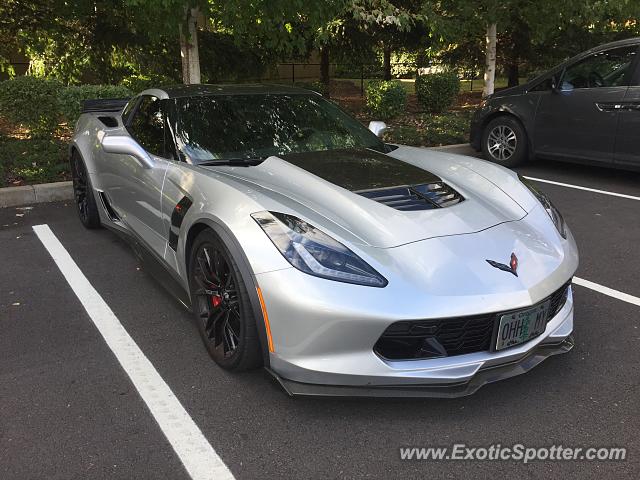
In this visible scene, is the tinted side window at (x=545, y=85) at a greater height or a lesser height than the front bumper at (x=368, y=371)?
greater

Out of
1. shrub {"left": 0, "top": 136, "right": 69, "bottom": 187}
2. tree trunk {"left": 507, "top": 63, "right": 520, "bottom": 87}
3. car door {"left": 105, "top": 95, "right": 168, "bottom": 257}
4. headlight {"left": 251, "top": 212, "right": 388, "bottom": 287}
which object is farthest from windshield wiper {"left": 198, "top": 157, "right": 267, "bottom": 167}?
tree trunk {"left": 507, "top": 63, "right": 520, "bottom": 87}

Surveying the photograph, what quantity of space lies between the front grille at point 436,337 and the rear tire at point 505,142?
19.2 feet

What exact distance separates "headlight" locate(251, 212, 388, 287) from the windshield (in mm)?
1011

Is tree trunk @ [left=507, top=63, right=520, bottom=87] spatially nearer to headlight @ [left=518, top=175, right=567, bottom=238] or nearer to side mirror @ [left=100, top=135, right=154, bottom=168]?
headlight @ [left=518, top=175, right=567, bottom=238]

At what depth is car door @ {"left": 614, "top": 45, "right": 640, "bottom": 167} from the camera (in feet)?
20.6

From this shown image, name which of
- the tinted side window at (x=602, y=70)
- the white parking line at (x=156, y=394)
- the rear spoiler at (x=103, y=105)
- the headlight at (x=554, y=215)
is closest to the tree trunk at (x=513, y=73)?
the tinted side window at (x=602, y=70)

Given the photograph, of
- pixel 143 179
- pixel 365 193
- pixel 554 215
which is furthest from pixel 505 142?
pixel 143 179

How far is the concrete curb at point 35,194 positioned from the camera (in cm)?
615

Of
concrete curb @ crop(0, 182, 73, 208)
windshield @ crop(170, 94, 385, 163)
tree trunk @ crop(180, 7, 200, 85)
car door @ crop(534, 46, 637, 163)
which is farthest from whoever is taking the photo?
tree trunk @ crop(180, 7, 200, 85)

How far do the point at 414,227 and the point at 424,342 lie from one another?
0.56 meters

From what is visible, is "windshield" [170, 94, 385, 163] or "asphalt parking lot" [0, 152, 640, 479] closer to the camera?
"asphalt parking lot" [0, 152, 640, 479]

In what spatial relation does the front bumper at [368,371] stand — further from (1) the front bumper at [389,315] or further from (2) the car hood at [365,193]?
(2) the car hood at [365,193]

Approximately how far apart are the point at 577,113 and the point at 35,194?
6.41 metres

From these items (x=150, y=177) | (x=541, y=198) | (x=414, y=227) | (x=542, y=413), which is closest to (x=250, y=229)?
(x=414, y=227)
